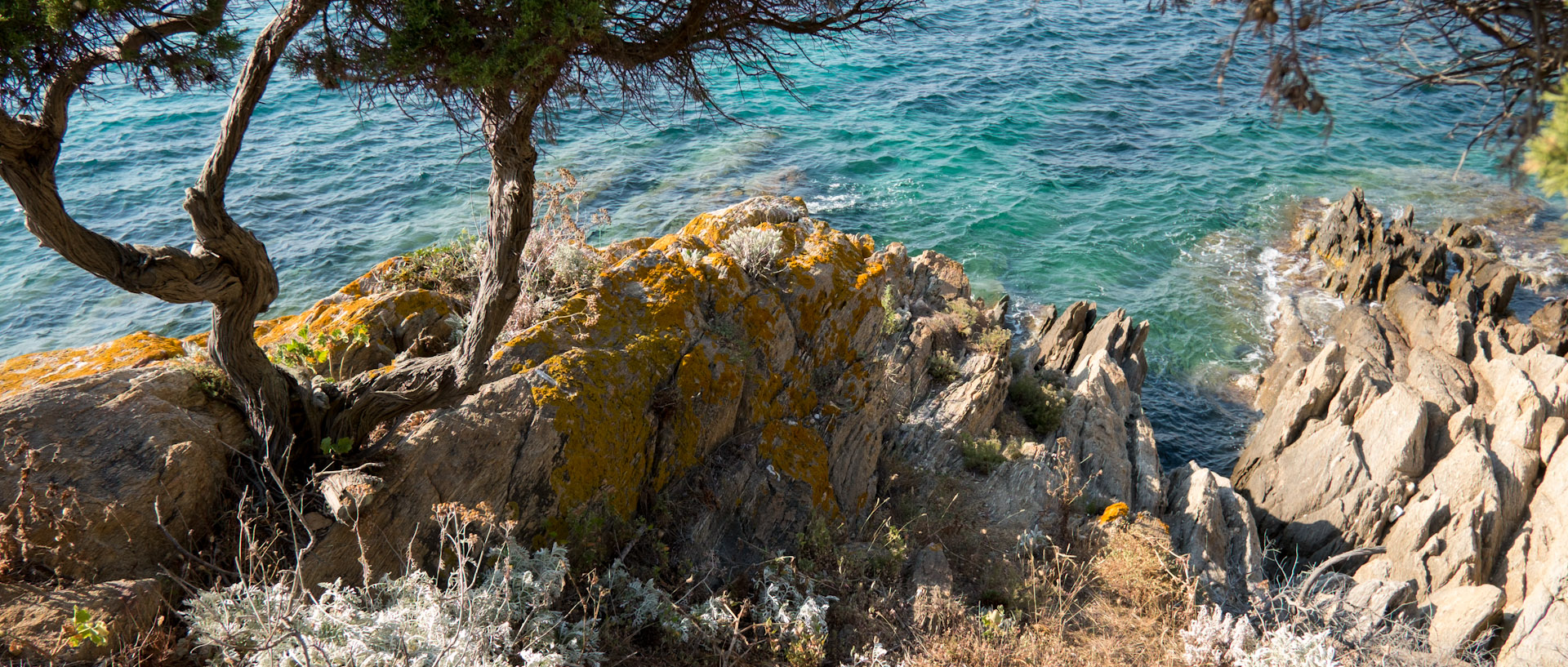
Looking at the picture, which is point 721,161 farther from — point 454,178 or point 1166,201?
point 1166,201

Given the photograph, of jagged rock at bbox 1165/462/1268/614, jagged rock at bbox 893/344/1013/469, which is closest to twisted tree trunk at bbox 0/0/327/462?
jagged rock at bbox 893/344/1013/469

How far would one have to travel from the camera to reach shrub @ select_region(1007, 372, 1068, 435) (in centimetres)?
1125

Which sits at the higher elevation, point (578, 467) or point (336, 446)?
point (336, 446)

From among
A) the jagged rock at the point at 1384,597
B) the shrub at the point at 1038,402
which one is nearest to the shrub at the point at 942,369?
the shrub at the point at 1038,402

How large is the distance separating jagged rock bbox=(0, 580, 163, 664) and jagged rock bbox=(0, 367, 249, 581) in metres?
0.16

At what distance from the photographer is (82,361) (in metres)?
5.18

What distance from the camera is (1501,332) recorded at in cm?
1631

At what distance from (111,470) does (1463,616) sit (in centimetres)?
1298

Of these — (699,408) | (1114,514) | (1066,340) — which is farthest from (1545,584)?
(699,408)

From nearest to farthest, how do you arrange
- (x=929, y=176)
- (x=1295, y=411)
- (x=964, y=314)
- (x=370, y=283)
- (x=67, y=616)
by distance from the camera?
(x=67, y=616) → (x=370, y=283) → (x=1295, y=411) → (x=964, y=314) → (x=929, y=176)

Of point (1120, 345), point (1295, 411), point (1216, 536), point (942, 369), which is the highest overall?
point (942, 369)

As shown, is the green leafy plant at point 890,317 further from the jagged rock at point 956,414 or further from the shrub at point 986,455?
the shrub at point 986,455

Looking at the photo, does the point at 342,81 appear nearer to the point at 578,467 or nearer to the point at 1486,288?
the point at 578,467

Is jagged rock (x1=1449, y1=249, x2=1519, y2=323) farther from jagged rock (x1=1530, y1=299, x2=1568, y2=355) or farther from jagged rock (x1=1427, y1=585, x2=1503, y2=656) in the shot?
jagged rock (x1=1427, y1=585, x2=1503, y2=656)
